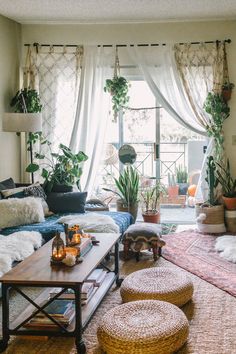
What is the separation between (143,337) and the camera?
2.72m

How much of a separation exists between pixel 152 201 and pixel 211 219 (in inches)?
32.6

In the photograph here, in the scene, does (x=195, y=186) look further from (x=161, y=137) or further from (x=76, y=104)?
(x=76, y=104)

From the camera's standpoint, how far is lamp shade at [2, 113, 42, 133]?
5.52 metres

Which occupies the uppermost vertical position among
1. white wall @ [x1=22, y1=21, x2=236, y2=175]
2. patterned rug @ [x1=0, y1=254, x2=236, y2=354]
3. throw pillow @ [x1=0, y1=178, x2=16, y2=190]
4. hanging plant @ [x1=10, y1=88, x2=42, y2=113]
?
white wall @ [x1=22, y1=21, x2=236, y2=175]

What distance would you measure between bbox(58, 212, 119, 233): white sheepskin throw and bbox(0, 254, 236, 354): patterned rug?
75 cm

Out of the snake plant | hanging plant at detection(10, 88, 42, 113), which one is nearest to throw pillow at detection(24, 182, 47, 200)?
the snake plant

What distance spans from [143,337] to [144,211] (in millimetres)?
3546

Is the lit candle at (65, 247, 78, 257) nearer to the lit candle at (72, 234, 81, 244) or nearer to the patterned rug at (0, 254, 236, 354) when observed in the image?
the lit candle at (72, 234, 81, 244)

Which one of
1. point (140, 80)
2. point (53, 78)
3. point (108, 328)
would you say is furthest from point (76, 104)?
point (108, 328)

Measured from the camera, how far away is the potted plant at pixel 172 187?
6.67 metres

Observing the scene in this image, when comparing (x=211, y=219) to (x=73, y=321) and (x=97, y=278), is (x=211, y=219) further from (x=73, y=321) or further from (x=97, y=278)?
(x=73, y=321)

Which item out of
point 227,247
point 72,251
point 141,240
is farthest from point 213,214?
point 72,251

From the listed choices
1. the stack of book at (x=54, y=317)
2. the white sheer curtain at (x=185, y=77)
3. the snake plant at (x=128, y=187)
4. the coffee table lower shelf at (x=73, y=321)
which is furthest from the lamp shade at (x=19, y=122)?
the stack of book at (x=54, y=317)

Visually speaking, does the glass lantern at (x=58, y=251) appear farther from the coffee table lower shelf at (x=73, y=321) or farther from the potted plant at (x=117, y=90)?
the potted plant at (x=117, y=90)
